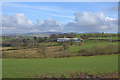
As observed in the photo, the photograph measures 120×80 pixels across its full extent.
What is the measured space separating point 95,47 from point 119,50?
6.69m

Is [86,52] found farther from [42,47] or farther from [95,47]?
[42,47]

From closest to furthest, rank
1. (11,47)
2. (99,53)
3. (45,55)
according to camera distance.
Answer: (45,55), (99,53), (11,47)

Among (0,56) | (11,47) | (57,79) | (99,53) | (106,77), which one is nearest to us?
(57,79)

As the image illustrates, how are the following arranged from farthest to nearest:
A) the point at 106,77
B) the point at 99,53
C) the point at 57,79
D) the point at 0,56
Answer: the point at 99,53
the point at 0,56
the point at 106,77
the point at 57,79

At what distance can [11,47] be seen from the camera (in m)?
42.7

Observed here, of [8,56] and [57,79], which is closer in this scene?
[57,79]

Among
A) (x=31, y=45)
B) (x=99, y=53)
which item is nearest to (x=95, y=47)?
(x=99, y=53)

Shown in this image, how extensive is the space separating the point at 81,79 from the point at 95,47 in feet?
87.6

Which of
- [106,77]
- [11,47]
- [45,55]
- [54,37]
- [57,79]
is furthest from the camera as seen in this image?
[54,37]

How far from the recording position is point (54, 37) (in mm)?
64250

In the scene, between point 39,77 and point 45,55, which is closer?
point 39,77

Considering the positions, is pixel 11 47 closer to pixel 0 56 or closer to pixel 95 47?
pixel 0 56

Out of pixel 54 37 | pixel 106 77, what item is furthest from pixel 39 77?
pixel 54 37

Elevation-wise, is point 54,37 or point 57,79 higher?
point 54,37
